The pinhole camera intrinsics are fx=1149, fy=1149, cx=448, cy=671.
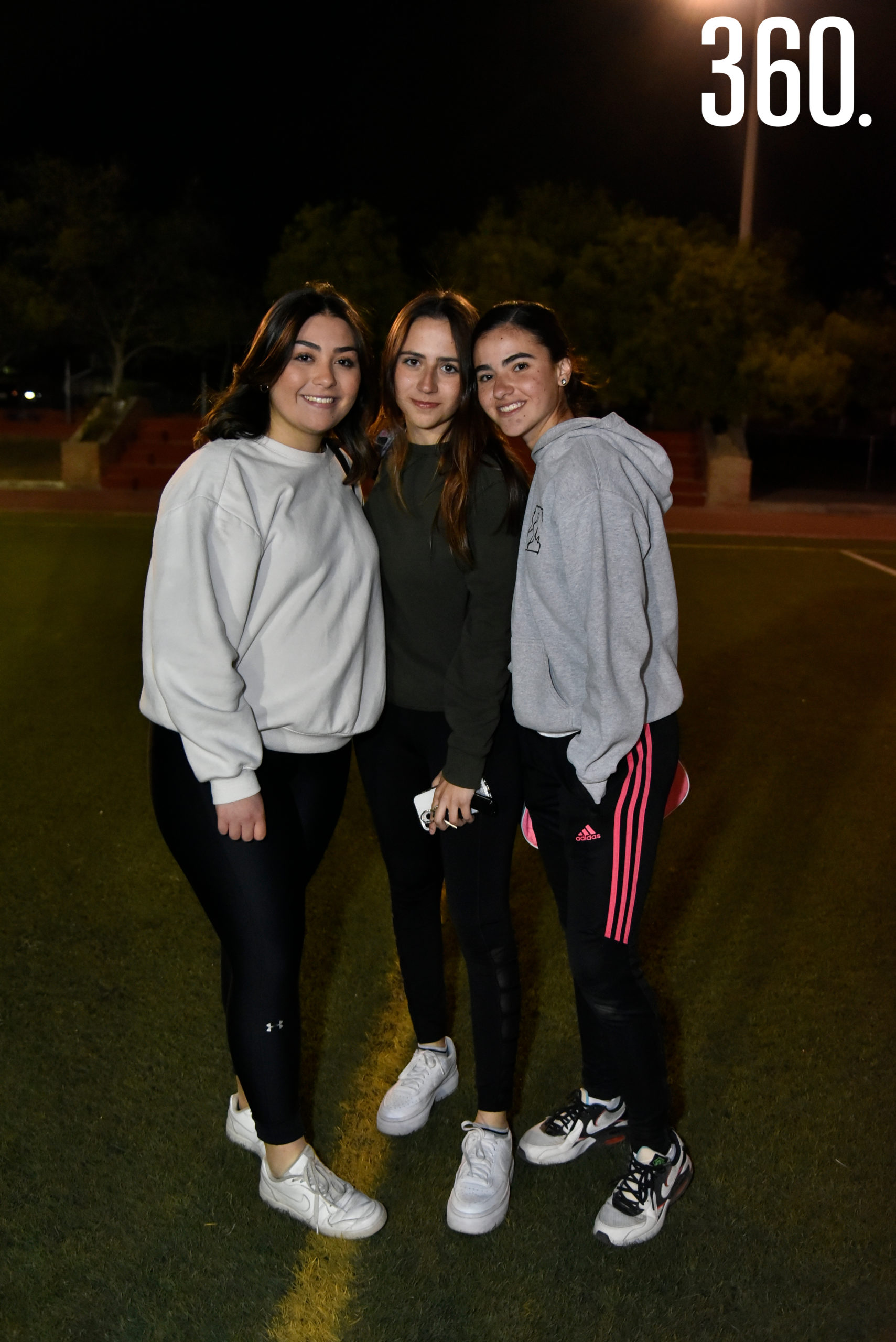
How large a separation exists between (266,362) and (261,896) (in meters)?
1.16

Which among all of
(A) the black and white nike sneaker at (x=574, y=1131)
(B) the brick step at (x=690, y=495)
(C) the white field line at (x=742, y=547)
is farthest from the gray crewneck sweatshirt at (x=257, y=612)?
(B) the brick step at (x=690, y=495)

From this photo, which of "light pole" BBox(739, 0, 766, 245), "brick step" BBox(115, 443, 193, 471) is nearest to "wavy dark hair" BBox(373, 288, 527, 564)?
"light pole" BBox(739, 0, 766, 245)

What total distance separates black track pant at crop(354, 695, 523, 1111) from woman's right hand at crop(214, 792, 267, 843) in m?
0.47

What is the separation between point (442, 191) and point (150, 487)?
17170 mm

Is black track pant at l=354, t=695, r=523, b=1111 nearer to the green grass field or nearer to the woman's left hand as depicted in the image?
the woman's left hand

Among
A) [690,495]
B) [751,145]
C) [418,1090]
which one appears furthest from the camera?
[690,495]

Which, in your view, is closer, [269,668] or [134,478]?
[269,668]

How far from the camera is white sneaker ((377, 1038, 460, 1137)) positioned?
2955 mm

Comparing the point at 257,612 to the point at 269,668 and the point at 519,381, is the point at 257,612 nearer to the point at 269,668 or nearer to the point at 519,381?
the point at 269,668

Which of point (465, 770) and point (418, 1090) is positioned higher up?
point (465, 770)

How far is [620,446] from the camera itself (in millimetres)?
2412

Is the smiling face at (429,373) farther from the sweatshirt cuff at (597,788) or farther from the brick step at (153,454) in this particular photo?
the brick step at (153,454)

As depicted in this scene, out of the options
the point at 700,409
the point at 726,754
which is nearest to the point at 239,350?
the point at 700,409

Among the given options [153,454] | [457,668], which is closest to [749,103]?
[153,454]
